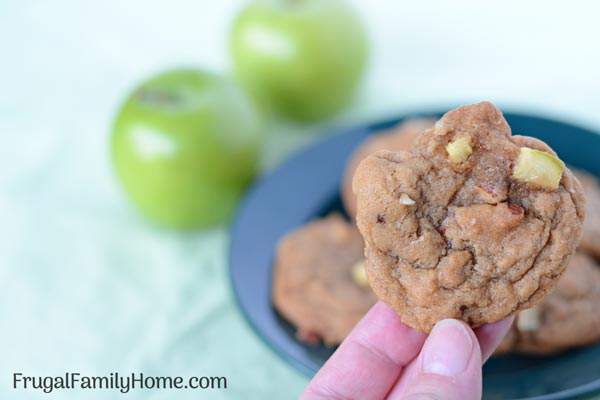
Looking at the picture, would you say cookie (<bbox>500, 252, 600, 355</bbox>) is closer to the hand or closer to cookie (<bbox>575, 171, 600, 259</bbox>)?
cookie (<bbox>575, 171, 600, 259</bbox>)

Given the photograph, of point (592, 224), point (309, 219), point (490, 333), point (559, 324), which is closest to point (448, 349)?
point (490, 333)

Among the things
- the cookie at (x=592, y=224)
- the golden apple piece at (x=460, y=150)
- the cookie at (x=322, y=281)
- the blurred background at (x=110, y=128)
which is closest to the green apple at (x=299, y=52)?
the blurred background at (x=110, y=128)

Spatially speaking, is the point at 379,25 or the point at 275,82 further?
the point at 379,25

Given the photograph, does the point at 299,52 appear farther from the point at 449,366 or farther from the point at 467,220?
the point at 449,366

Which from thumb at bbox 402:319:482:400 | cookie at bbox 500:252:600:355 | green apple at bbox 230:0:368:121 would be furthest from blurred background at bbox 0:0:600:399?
thumb at bbox 402:319:482:400

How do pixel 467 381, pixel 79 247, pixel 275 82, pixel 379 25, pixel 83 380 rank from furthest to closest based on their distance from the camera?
pixel 379 25 < pixel 275 82 < pixel 79 247 < pixel 83 380 < pixel 467 381

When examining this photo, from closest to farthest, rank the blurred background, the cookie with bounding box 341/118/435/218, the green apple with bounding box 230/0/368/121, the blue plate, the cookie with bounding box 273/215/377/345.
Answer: the blue plate, the cookie with bounding box 273/215/377/345, the blurred background, the cookie with bounding box 341/118/435/218, the green apple with bounding box 230/0/368/121

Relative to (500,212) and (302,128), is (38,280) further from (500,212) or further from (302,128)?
(500,212)

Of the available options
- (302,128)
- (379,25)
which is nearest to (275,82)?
(302,128)
